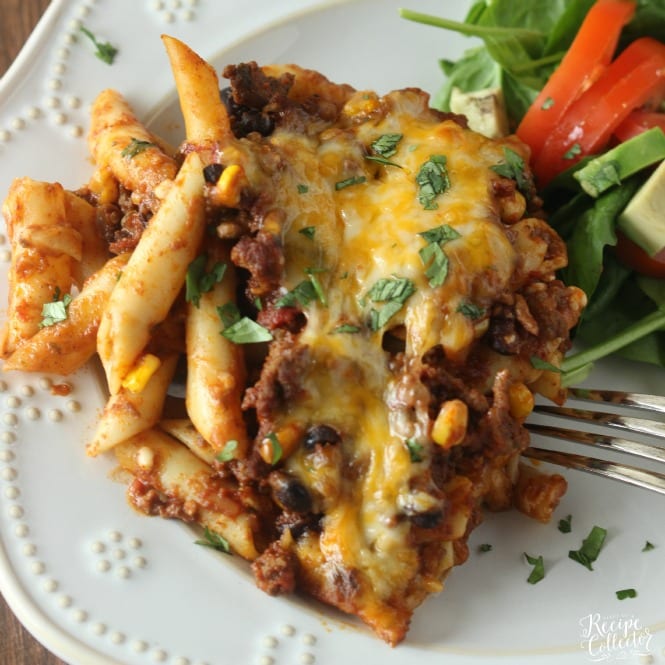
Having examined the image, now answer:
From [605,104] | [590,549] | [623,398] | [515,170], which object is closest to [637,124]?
[605,104]

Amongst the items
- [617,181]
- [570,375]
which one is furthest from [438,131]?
[570,375]

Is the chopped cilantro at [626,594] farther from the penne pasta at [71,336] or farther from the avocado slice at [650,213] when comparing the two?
the penne pasta at [71,336]

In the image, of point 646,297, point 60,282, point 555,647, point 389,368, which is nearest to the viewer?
point 389,368

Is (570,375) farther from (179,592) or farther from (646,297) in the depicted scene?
(179,592)

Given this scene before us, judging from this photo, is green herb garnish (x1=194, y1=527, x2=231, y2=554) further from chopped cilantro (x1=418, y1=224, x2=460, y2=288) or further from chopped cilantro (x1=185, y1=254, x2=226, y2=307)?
chopped cilantro (x1=418, y1=224, x2=460, y2=288)
